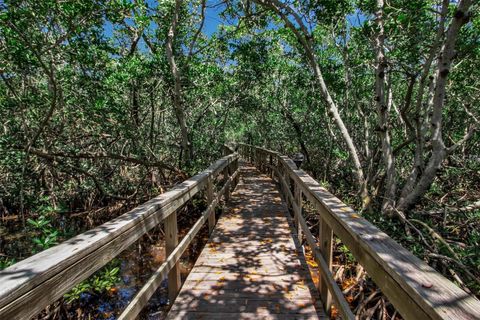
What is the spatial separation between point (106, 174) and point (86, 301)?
468 centimetres

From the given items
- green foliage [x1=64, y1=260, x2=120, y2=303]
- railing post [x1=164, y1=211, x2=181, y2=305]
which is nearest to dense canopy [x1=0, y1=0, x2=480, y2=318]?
green foliage [x1=64, y1=260, x2=120, y2=303]

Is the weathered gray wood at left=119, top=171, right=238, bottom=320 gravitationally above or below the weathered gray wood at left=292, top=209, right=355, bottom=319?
above

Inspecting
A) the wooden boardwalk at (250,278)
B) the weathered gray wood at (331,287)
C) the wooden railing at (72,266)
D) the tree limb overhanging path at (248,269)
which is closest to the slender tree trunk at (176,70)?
the tree limb overhanging path at (248,269)

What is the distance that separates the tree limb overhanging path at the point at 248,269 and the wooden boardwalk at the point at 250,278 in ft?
0.03

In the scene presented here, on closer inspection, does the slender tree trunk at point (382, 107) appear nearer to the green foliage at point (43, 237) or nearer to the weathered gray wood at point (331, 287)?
the weathered gray wood at point (331, 287)

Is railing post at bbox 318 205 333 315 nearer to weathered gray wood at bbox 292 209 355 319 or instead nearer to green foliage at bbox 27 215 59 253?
weathered gray wood at bbox 292 209 355 319

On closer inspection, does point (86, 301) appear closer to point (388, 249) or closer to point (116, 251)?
point (116, 251)

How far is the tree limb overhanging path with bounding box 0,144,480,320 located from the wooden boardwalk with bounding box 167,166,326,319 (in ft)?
0.03

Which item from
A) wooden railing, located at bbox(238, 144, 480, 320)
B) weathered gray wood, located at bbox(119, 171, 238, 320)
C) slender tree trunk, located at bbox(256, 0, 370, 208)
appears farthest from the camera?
slender tree trunk, located at bbox(256, 0, 370, 208)

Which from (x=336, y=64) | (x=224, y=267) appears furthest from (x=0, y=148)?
(x=336, y=64)

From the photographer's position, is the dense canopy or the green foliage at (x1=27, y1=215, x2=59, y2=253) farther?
the dense canopy

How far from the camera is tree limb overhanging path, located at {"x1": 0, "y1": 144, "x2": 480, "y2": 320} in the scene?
1.17 meters

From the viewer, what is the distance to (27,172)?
313 inches

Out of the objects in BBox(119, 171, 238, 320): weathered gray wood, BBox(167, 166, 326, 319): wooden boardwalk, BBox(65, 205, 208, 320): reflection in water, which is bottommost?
BBox(65, 205, 208, 320): reflection in water
